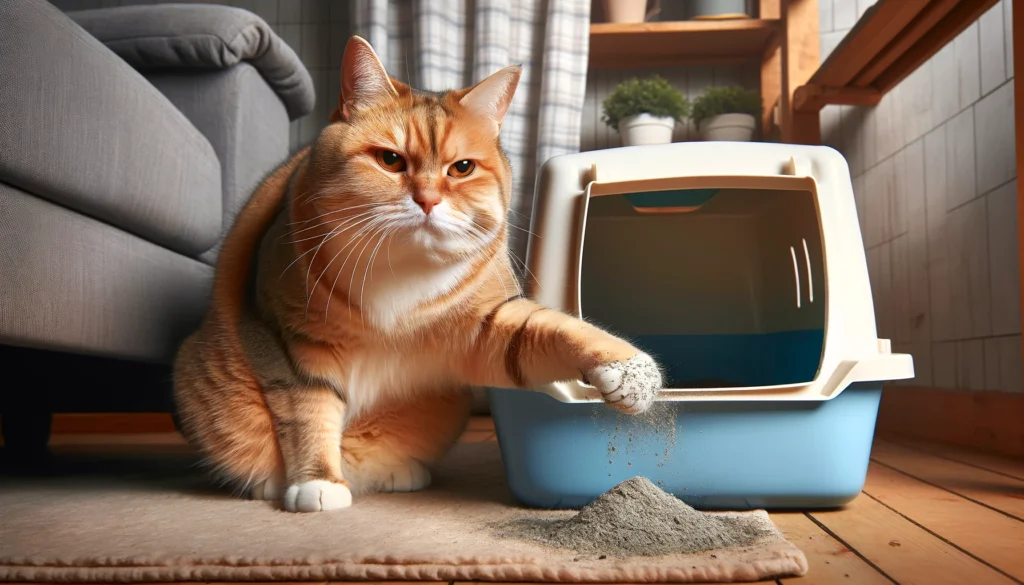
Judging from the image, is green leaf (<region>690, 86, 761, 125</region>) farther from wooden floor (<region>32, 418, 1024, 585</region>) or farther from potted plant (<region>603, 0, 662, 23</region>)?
wooden floor (<region>32, 418, 1024, 585</region>)

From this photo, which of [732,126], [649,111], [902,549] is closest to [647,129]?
[649,111]

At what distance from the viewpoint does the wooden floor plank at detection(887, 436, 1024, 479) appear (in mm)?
1367

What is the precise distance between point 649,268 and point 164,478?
3.44ft

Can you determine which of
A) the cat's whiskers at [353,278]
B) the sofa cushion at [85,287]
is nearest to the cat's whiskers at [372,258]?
the cat's whiskers at [353,278]

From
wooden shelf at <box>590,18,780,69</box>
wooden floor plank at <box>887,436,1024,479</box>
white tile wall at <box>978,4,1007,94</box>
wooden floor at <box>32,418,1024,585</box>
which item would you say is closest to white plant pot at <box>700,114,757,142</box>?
wooden shelf at <box>590,18,780,69</box>

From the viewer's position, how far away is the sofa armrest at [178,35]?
5.46 ft

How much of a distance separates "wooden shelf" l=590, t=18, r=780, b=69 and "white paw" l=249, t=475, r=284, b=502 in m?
1.74

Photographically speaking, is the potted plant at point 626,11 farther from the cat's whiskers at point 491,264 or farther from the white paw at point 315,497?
the white paw at point 315,497

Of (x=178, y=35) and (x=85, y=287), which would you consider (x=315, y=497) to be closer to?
(x=85, y=287)

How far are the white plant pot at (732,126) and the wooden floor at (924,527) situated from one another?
44.2 inches

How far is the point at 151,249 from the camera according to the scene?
141cm

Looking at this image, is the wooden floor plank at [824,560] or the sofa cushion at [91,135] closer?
the wooden floor plank at [824,560]

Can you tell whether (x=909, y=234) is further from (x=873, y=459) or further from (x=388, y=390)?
(x=388, y=390)

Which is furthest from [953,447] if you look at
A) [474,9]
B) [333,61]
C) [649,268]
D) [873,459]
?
[333,61]
